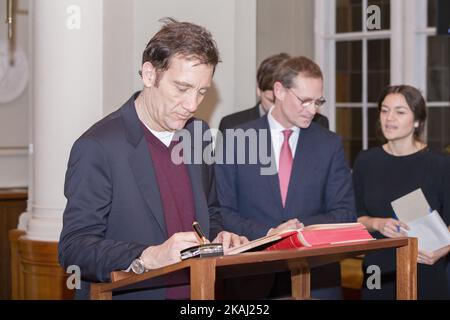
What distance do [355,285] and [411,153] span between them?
80.0 inches

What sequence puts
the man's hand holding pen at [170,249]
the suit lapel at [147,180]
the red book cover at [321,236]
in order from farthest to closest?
1. the suit lapel at [147,180]
2. the red book cover at [321,236]
3. the man's hand holding pen at [170,249]

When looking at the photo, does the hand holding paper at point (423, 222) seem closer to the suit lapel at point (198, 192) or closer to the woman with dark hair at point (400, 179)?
the woman with dark hair at point (400, 179)

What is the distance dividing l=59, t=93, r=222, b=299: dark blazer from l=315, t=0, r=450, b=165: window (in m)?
3.65

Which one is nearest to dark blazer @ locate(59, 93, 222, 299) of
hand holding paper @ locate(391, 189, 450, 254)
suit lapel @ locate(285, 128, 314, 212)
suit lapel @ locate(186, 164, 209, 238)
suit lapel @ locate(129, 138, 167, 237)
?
suit lapel @ locate(129, 138, 167, 237)

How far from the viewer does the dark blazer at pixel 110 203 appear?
2162mm

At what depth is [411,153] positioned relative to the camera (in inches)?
152

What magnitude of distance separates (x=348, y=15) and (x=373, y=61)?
403 mm

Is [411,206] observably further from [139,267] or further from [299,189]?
[139,267]

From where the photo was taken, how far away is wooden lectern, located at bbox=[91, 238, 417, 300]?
183 centimetres

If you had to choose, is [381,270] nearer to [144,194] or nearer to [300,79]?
[300,79]

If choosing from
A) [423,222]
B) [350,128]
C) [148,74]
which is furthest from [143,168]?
[350,128]

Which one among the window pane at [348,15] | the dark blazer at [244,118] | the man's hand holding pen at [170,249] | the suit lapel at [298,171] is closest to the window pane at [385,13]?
the window pane at [348,15]

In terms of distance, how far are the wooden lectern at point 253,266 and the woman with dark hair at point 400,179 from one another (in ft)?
4.23
